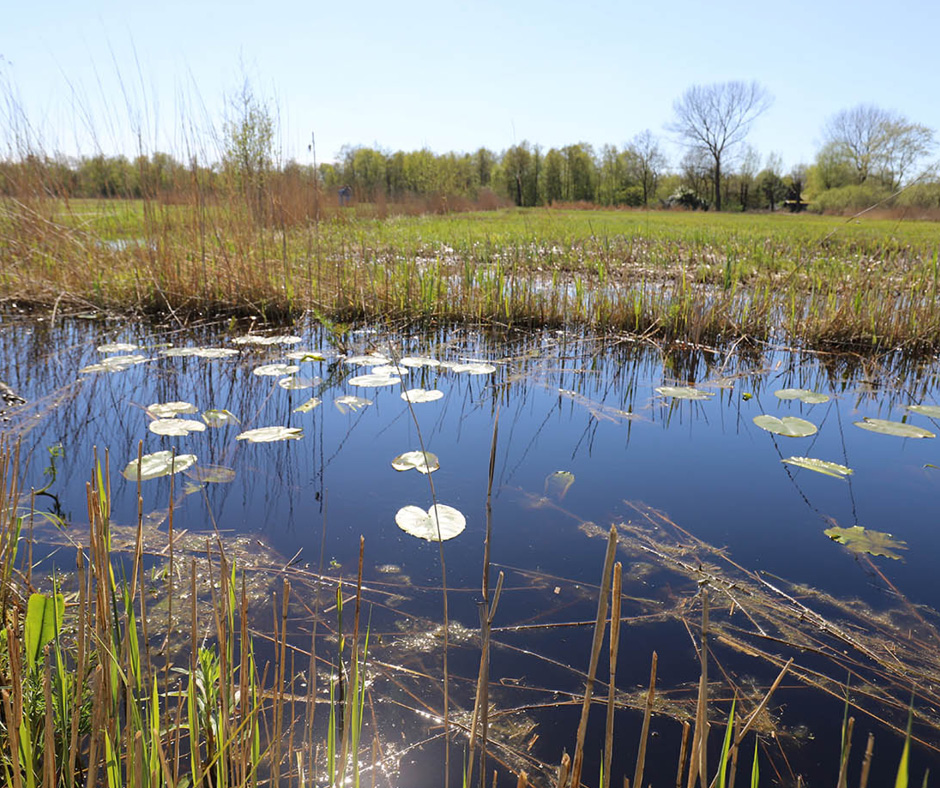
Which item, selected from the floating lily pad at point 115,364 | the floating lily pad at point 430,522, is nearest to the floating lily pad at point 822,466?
the floating lily pad at point 430,522

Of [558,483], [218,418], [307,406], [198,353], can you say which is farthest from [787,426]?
[198,353]

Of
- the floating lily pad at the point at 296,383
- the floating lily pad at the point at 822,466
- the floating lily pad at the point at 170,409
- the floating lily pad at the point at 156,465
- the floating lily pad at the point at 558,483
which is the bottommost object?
the floating lily pad at the point at 558,483

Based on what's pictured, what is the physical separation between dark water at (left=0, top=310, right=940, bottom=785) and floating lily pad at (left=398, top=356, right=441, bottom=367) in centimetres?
5

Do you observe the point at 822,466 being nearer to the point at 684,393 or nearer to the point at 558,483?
the point at 684,393

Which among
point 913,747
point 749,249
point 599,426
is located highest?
point 749,249

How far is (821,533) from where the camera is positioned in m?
1.66

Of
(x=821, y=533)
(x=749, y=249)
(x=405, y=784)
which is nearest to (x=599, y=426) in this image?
(x=821, y=533)

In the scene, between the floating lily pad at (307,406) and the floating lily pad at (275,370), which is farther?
the floating lily pad at (275,370)

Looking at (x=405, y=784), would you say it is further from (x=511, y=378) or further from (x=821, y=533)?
(x=511, y=378)

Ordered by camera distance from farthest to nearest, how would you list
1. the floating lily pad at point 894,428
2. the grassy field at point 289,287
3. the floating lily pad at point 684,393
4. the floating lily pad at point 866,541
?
the grassy field at point 289,287
the floating lily pad at point 684,393
the floating lily pad at point 894,428
the floating lily pad at point 866,541

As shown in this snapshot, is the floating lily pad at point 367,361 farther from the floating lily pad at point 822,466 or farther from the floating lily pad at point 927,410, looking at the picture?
the floating lily pad at point 927,410

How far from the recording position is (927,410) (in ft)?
8.17

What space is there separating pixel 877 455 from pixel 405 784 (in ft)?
6.65

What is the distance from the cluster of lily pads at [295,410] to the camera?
1.64 meters
